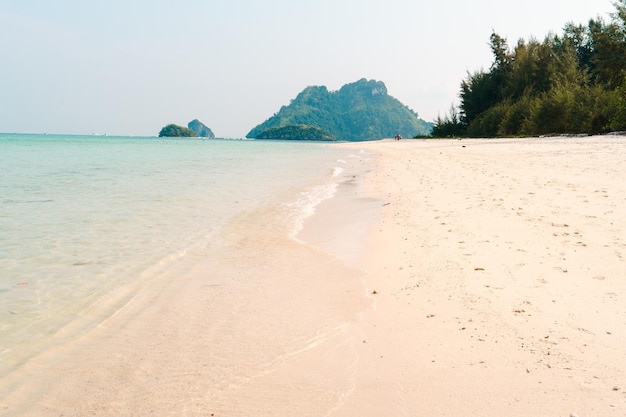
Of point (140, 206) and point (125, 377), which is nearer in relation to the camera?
point (125, 377)

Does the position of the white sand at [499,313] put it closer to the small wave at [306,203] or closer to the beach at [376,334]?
the beach at [376,334]

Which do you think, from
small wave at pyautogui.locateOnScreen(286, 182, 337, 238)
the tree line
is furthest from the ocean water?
the tree line

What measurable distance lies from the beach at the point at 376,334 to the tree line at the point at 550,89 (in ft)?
75.0

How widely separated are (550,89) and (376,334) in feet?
136

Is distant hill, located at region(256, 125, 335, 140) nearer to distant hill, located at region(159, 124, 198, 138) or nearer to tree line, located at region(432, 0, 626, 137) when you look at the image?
distant hill, located at region(159, 124, 198, 138)

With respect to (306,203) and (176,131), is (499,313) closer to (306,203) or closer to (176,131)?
(306,203)

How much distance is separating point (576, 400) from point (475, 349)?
693mm

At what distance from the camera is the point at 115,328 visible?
12.0 ft

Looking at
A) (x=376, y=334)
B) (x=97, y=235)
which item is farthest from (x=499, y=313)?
(x=97, y=235)

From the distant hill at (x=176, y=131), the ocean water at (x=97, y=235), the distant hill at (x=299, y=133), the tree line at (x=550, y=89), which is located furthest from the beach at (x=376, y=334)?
the distant hill at (x=176, y=131)

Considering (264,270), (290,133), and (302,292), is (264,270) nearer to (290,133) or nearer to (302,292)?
(302,292)

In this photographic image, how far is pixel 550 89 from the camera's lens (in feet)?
125

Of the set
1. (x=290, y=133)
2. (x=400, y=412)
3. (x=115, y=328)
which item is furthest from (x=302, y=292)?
(x=290, y=133)

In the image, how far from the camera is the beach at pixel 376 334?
2.44m
